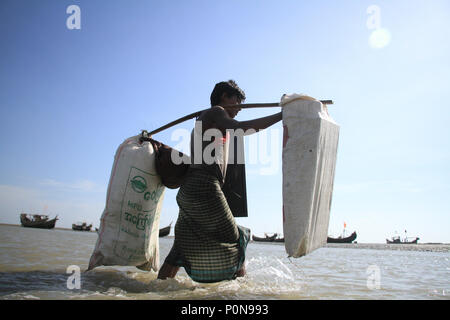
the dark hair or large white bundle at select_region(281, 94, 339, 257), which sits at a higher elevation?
the dark hair

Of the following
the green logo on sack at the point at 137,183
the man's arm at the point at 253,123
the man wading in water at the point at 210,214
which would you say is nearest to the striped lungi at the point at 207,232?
the man wading in water at the point at 210,214

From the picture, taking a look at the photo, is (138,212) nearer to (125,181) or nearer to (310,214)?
(125,181)

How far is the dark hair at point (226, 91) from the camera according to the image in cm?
228

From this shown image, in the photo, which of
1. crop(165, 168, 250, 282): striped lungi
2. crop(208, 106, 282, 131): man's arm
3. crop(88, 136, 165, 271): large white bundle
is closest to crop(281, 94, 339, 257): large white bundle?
crop(208, 106, 282, 131): man's arm

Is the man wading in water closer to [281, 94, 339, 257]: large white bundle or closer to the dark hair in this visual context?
[281, 94, 339, 257]: large white bundle

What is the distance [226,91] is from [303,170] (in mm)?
889

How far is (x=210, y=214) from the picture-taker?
2.00 metres

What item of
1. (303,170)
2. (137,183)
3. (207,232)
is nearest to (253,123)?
(303,170)

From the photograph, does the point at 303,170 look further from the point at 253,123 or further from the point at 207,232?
the point at 207,232

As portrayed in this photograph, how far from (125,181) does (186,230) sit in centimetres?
71

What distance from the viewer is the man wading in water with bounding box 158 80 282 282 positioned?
6.56ft

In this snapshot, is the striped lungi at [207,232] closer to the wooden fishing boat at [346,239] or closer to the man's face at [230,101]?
the man's face at [230,101]

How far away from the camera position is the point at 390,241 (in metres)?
52.5
